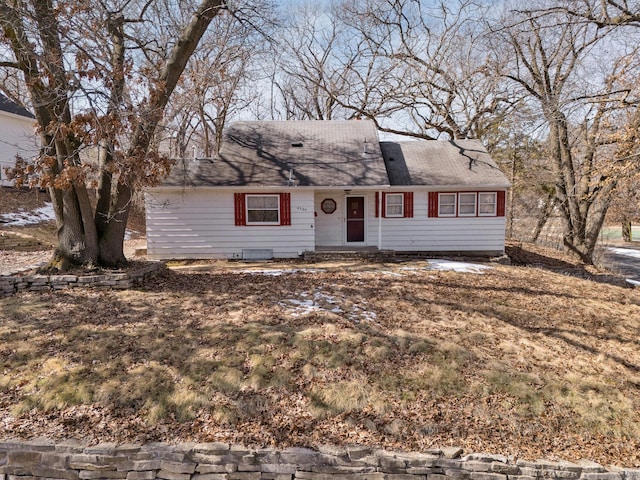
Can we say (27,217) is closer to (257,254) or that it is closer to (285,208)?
(257,254)

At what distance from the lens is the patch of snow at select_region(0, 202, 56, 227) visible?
14484 millimetres

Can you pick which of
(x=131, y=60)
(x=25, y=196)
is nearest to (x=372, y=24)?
(x=131, y=60)

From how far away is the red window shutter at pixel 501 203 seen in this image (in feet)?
41.0

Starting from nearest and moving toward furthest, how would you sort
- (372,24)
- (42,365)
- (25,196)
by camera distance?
(42,365)
(25,196)
(372,24)

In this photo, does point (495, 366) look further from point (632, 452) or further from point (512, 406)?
point (632, 452)

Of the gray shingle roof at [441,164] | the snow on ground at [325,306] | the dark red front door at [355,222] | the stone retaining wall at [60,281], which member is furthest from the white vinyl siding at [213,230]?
the snow on ground at [325,306]

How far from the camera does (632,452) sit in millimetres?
→ 3848

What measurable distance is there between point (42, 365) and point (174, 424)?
210 centimetres

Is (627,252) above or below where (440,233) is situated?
below

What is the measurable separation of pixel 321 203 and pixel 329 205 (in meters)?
0.28

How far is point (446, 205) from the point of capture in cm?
1273

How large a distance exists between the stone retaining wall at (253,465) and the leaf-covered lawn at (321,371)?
0.47 feet

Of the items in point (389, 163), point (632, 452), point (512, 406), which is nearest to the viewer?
point (632, 452)

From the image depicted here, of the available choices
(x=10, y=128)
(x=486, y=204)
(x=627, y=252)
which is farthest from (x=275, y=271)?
(x=627, y=252)
